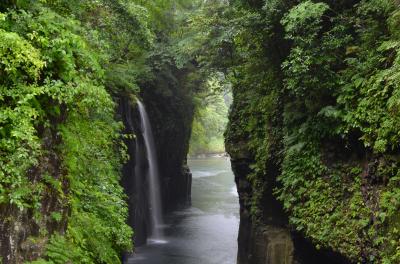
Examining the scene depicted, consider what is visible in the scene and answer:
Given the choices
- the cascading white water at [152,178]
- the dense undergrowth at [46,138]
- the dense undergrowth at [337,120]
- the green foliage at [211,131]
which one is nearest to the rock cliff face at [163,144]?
the cascading white water at [152,178]

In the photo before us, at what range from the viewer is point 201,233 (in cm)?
2422

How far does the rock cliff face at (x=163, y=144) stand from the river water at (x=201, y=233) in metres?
1.21

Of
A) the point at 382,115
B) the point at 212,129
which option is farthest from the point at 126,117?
the point at 212,129

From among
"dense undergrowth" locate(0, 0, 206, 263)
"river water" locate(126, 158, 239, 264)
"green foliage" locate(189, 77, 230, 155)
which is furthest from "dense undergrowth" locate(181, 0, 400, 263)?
"green foliage" locate(189, 77, 230, 155)

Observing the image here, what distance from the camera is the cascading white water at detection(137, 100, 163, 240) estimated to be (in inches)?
943

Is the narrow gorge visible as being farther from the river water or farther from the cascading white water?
the cascading white water

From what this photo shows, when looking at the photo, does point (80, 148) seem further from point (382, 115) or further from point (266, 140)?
point (266, 140)

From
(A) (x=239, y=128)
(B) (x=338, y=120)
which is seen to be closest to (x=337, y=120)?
(B) (x=338, y=120)

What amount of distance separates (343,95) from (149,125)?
53.5ft

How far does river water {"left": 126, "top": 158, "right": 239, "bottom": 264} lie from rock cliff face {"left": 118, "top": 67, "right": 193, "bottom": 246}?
1.21 meters

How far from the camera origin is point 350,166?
10.1 m

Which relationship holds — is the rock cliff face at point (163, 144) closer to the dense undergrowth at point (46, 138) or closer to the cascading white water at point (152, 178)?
the cascading white water at point (152, 178)

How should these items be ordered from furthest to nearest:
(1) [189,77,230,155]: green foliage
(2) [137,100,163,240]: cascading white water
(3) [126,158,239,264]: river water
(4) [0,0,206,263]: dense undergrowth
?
(1) [189,77,230,155]: green foliage, (2) [137,100,163,240]: cascading white water, (3) [126,158,239,264]: river water, (4) [0,0,206,263]: dense undergrowth

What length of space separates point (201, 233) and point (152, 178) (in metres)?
4.26
